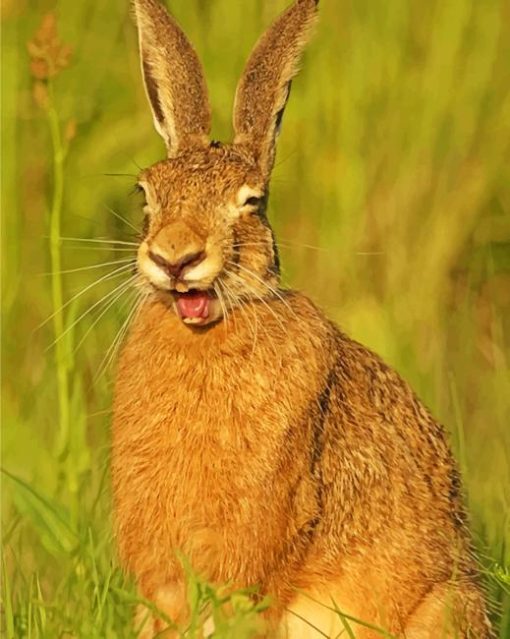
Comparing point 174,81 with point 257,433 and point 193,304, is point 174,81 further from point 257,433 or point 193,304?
point 257,433

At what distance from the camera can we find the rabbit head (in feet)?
18.1

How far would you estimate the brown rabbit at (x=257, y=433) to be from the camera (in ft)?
18.7

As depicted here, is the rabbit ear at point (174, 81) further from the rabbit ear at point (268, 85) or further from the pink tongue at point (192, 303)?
the pink tongue at point (192, 303)

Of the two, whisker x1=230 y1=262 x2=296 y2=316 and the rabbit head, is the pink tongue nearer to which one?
the rabbit head

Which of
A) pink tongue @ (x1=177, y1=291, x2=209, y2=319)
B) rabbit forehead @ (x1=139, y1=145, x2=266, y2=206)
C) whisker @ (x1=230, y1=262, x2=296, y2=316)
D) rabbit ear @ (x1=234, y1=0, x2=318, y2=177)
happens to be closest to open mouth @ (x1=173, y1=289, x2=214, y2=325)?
pink tongue @ (x1=177, y1=291, x2=209, y2=319)

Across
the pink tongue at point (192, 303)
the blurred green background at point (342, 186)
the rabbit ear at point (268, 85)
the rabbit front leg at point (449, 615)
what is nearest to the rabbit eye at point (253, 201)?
the rabbit ear at point (268, 85)

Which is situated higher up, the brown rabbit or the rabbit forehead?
the rabbit forehead

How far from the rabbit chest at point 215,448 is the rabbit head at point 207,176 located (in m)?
0.14

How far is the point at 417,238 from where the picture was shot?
27.6ft

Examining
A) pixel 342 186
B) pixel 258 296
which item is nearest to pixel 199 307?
pixel 258 296

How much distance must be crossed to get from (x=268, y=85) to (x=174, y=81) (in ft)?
0.84

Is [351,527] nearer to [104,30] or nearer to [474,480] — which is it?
[474,480]

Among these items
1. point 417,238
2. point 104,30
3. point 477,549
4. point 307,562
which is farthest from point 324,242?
point 307,562

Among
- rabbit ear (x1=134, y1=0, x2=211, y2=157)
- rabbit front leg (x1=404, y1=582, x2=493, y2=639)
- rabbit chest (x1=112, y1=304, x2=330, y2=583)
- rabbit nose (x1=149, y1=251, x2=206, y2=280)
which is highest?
rabbit ear (x1=134, y1=0, x2=211, y2=157)
